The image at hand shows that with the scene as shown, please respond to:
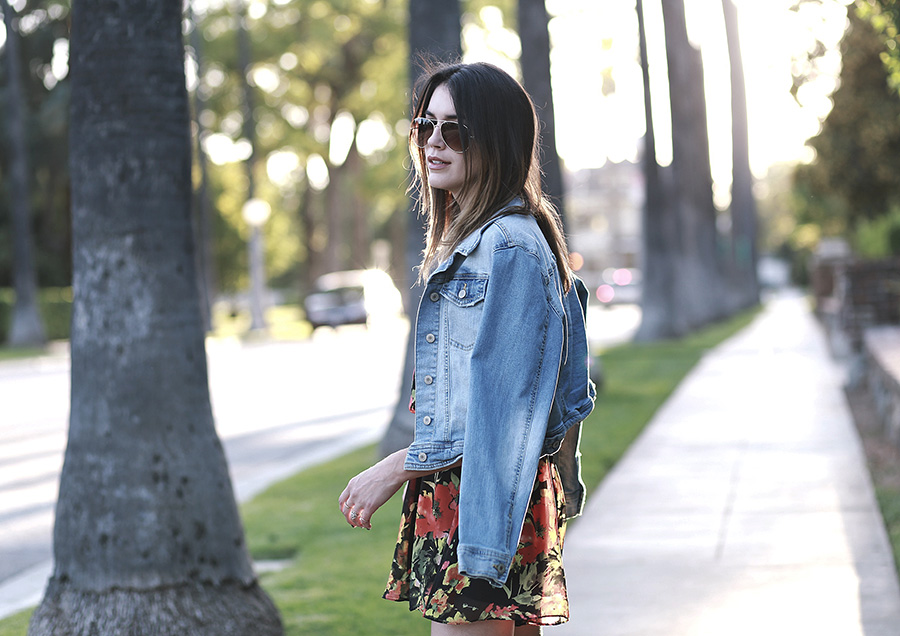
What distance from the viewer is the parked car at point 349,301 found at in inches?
1389

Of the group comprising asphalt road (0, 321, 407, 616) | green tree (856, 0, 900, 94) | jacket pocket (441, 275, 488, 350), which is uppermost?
green tree (856, 0, 900, 94)

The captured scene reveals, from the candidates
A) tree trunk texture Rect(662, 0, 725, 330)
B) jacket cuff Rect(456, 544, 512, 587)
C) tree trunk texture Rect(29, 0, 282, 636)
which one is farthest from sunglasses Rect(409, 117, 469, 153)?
tree trunk texture Rect(662, 0, 725, 330)

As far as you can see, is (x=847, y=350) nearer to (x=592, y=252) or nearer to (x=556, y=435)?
(x=556, y=435)

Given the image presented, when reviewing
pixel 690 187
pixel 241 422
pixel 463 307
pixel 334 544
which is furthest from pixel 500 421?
pixel 690 187

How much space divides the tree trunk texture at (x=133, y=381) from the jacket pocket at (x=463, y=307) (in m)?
2.06

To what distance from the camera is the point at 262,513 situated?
800cm

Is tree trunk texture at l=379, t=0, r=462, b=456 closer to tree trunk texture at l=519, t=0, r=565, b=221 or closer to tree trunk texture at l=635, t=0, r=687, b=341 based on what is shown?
tree trunk texture at l=519, t=0, r=565, b=221

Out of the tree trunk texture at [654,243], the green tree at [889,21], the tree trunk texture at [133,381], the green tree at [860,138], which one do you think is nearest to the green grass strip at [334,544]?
the tree trunk texture at [133,381]

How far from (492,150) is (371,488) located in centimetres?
77

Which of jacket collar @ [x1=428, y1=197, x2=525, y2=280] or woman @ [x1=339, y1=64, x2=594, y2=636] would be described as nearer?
woman @ [x1=339, y1=64, x2=594, y2=636]

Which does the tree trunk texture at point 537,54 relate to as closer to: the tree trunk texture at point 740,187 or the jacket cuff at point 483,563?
the jacket cuff at point 483,563

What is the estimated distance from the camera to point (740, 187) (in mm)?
44781

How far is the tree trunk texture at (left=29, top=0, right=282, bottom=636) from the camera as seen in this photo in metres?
4.25

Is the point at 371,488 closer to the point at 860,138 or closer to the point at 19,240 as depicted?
the point at 860,138
